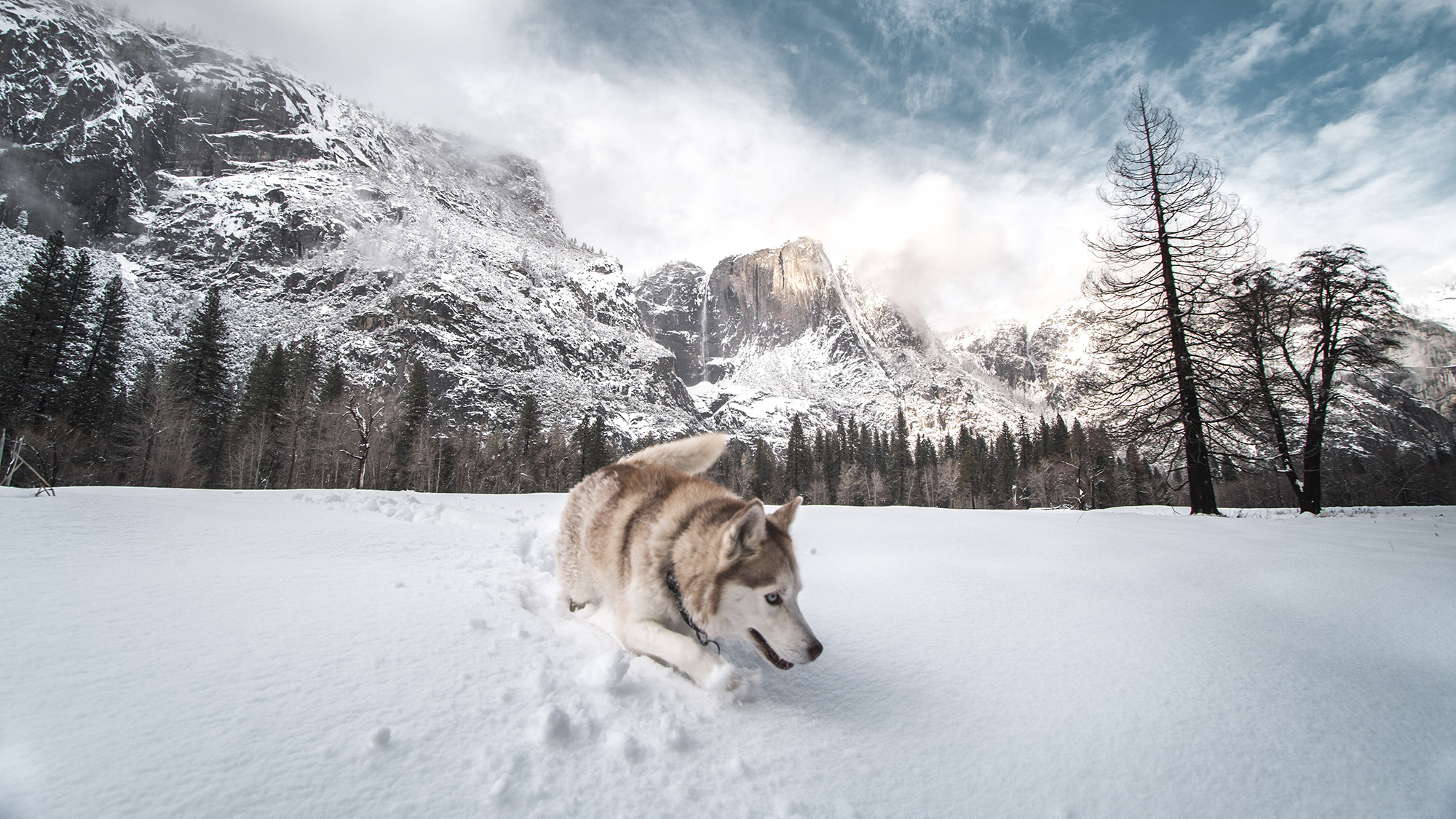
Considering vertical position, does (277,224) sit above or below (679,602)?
above

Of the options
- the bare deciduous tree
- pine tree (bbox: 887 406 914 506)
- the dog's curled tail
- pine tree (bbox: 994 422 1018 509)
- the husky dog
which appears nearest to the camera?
the husky dog

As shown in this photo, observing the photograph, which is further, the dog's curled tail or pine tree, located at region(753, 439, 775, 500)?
pine tree, located at region(753, 439, 775, 500)

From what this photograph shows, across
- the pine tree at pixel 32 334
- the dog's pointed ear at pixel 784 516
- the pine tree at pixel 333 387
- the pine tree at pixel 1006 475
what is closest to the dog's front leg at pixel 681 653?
the dog's pointed ear at pixel 784 516

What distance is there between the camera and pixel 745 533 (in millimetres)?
2428

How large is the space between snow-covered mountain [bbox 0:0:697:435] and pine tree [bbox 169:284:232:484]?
174ft

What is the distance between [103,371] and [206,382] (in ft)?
20.4

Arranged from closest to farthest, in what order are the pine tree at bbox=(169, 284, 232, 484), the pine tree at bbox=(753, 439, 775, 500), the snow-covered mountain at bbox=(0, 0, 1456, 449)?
the pine tree at bbox=(169, 284, 232, 484) < the pine tree at bbox=(753, 439, 775, 500) < the snow-covered mountain at bbox=(0, 0, 1456, 449)

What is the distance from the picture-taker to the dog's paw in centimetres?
208

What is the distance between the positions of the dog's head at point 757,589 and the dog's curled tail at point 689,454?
1872 millimetres

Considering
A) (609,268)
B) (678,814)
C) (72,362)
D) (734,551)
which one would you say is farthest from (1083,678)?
(609,268)

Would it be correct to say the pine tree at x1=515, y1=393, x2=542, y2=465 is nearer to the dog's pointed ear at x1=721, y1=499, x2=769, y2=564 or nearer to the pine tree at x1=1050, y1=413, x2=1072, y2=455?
the dog's pointed ear at x1=721, y1=499, x2=769, y2=564

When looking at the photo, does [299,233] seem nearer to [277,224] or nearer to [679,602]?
[277,224]

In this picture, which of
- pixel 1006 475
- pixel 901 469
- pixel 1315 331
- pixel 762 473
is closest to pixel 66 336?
pixel 1315 331

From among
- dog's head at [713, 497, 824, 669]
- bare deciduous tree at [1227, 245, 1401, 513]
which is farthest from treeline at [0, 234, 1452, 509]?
dog's head at [713, 497, 824, 669]
